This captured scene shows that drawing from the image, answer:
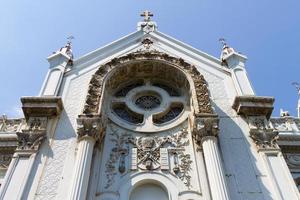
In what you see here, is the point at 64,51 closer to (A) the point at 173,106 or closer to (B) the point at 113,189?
(A) the point at 173,106

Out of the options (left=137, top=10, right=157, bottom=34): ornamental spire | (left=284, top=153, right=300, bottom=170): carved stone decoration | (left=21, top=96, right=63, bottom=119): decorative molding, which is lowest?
(left=284, top=153, right=300, bottom=170): carved stone decoration

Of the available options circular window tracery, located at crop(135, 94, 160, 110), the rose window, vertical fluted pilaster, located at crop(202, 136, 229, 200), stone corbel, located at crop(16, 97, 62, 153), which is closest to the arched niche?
vertical fluted pilaster, located at crop(202, 136, 229, 200)

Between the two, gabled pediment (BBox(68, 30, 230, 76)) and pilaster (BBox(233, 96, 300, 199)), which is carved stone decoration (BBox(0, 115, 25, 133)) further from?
pilaster (BBox(233, 96, 300, 199))

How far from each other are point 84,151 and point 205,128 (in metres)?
4.10

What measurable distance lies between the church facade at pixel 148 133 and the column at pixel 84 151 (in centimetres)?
3

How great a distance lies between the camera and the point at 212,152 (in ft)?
37.1

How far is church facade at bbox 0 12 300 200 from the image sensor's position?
10.9m

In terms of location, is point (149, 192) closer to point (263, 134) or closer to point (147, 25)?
point (263, 134)

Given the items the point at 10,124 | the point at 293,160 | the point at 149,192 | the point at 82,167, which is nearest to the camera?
the point at 82,167

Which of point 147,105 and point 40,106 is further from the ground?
point 147,105

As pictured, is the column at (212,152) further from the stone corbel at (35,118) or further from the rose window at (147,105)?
the stone corbel at (35,118)

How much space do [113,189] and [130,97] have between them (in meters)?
4.82

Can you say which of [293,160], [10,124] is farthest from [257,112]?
[10,124]

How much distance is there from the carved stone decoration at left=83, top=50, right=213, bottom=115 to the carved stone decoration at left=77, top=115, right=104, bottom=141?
0.47 m
